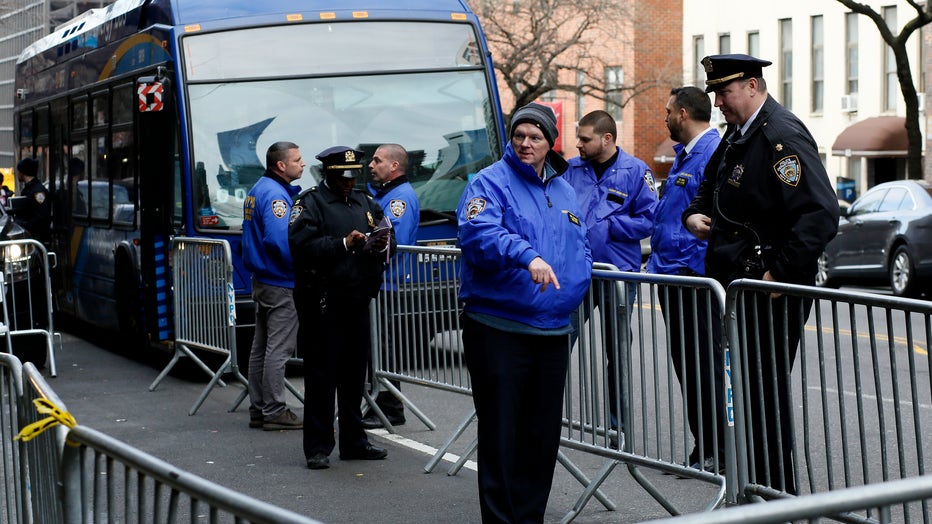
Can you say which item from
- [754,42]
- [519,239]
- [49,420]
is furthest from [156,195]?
[754,42]

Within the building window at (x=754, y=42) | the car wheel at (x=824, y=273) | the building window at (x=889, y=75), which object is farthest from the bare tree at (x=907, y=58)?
the building window at (x=754, y=42)

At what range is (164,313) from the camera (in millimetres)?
12305

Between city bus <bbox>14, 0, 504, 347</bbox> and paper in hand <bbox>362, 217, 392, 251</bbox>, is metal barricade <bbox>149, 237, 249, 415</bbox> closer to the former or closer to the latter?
city bus <bbox>14, 0, 504, 347</bbox>

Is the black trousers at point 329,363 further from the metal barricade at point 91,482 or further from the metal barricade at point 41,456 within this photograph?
the metal barricade at point 41,456

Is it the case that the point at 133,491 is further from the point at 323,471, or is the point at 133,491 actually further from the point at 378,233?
the point at 323,471

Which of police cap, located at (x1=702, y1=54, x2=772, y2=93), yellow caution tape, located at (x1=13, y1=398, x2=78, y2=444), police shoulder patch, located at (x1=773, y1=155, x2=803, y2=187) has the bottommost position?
yellow caution tape, located at (x1=13, y1=398, x2=78, y2=444)

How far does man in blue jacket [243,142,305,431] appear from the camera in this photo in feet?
30.9

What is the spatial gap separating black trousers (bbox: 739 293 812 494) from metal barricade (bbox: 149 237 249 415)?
522cm

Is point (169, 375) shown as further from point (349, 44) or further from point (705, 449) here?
point (705, 449)

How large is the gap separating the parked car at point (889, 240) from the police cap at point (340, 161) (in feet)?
42.8

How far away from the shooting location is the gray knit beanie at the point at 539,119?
19.4 feet

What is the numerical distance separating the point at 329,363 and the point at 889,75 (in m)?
33.0

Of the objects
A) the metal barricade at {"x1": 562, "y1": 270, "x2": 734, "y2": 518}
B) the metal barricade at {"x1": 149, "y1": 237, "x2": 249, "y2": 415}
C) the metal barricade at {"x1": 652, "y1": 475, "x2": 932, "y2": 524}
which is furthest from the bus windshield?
the metal barricade at {"x1": 652, "y1": 475, "x2": 932, "y2": 524}

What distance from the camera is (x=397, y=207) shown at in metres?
9.48
